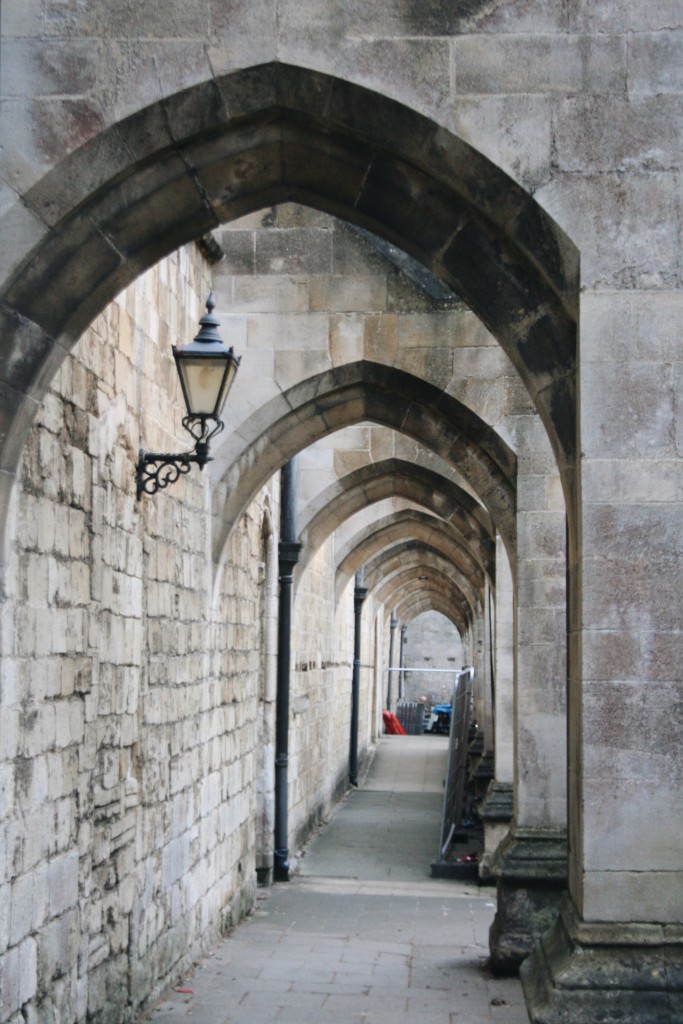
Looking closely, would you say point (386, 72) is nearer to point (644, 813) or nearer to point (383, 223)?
point (383, 223)

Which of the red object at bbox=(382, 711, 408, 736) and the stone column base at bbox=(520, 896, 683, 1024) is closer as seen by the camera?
the stone column base at bbox=(520, 896, 683, 1024)

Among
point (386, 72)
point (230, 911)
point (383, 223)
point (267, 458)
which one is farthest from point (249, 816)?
point (386, 72)

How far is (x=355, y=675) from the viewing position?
2189cm

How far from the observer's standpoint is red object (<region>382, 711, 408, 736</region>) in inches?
1313

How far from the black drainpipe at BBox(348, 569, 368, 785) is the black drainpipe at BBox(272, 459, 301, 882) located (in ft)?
27.8

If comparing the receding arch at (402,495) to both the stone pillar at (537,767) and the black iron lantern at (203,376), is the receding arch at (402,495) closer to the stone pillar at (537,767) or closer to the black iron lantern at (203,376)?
the stone pillar at (537,767)

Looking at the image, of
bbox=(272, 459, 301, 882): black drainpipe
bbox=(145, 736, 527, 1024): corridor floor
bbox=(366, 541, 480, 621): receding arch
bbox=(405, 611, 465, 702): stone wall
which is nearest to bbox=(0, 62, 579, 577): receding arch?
bbox=(145, 736, 527, 1024): corridor floor

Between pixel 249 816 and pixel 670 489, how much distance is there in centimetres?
705

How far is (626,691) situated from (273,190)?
2.16 m

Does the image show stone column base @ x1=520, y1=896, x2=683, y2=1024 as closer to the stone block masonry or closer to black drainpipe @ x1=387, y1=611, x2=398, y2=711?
the stone block masonry

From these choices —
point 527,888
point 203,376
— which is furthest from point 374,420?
point 203,376

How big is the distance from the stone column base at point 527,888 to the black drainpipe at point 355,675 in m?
12.8

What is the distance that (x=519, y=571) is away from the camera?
25.6 ft

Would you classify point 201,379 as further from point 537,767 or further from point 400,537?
point 400,537
